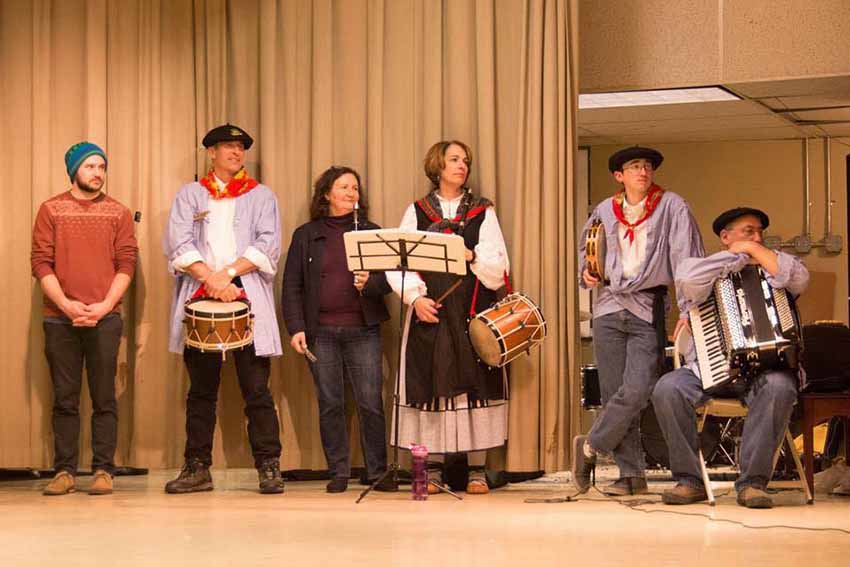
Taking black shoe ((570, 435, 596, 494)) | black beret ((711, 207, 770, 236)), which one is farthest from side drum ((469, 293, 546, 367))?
black beret ((711, 207, 770, 236))

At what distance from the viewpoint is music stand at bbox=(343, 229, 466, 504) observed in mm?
6066

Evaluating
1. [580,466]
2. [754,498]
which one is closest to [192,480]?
[580,466]

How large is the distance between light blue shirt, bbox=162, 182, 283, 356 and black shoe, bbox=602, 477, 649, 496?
183 cm

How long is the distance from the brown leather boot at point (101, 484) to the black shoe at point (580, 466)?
2.32 m

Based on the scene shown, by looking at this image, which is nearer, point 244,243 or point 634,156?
point 634,156

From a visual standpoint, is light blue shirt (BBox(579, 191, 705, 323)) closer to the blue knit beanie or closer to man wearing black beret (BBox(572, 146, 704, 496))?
man wearing black beret (BBox(572, 146, 704, 496))

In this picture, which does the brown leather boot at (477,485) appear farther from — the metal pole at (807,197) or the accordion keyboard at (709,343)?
the metal pole at (807,197)

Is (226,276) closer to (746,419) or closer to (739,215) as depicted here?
(739,215)

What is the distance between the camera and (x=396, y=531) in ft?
16.4

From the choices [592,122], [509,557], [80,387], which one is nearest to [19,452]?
[80,387]

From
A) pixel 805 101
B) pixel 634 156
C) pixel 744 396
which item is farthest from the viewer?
pixel 805 101

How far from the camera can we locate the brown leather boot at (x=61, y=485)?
6.69m

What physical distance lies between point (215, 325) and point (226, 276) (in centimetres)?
37

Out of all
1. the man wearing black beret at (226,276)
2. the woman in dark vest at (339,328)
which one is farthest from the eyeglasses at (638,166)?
the man wearing black beret at (226,276)
